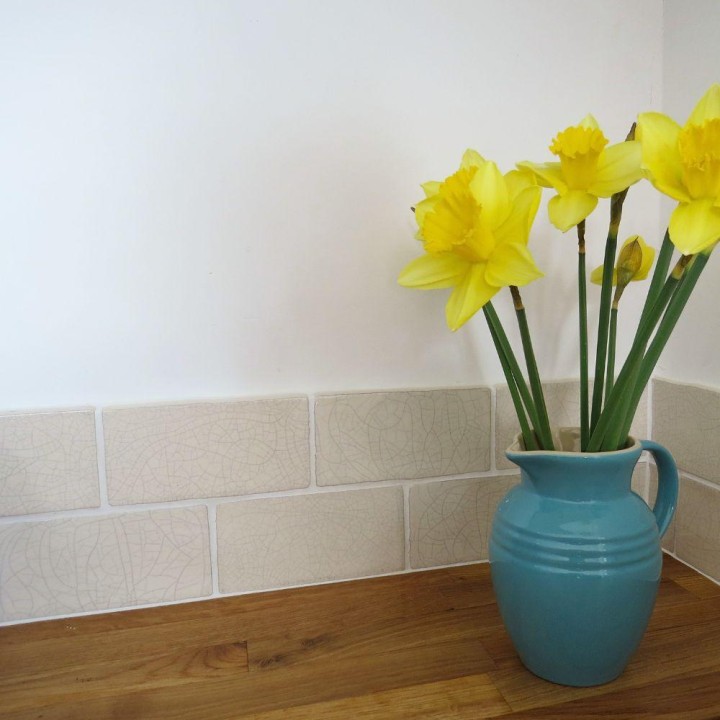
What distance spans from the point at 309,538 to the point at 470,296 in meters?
0.35

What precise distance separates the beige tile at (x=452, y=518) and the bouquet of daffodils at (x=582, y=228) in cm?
20

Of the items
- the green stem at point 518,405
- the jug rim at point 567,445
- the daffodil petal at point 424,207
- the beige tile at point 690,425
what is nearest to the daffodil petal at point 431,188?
the daffodil petal at point 424,207

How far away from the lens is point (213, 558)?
2.31ft

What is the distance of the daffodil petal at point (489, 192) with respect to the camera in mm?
529

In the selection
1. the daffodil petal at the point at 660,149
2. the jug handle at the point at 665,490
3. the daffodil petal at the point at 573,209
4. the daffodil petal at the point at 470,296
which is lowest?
the jug handle at the point at 665,490

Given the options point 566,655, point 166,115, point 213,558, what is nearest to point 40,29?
point 166,115

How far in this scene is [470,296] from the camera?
54 cm

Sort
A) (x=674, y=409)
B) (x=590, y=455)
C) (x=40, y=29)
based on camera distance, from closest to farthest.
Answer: (x=590, y=455), (x=40, y=29), (x=674, y=409)

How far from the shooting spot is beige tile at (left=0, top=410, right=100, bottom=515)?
2.14ft

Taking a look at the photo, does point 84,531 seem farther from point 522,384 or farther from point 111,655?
point 522,384

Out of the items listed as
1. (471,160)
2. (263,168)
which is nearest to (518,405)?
(471,160)

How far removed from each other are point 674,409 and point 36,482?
0.72 meters

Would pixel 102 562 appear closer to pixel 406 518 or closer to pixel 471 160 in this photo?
pixel 406 518

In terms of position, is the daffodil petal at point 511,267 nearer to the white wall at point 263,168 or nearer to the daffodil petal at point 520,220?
the daffodil petal at point 520,220
